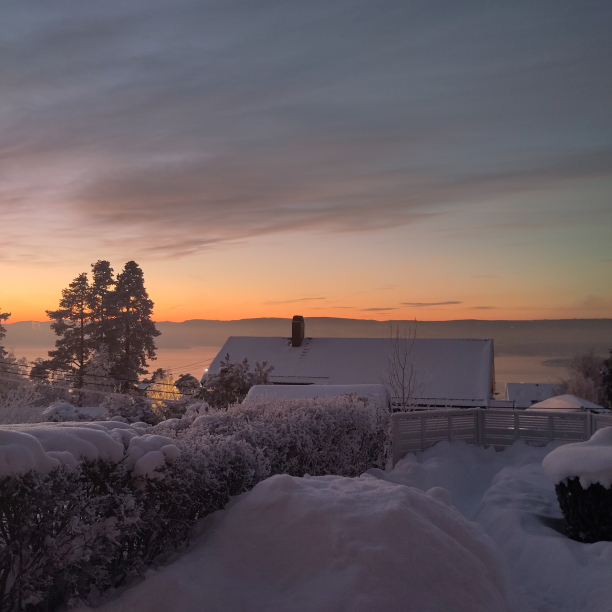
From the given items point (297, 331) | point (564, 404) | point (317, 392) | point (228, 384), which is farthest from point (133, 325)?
point (317, 392)

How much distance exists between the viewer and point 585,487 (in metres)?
8.03

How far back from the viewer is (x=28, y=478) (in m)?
4.12

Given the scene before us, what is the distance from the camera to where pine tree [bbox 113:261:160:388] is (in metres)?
43.8

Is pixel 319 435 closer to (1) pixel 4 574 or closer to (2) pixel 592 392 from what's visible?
(1) pixel 4 574

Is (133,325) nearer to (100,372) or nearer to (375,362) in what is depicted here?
(100,372)

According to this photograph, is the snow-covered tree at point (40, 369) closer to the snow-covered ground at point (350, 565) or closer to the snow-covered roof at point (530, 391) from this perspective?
the snow-covered roof at point (530, 391)

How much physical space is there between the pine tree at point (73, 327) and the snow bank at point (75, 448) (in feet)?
137

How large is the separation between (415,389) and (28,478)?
1012 inches

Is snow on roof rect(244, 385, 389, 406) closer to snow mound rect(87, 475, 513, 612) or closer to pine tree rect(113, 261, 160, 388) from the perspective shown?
snow mound rect(87, 475, 513, 612)

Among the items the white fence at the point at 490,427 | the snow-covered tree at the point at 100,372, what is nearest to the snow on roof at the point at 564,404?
the white fence at the point at 490,427

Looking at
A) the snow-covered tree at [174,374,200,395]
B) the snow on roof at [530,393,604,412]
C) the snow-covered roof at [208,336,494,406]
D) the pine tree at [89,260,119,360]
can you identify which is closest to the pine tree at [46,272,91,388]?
the pine tree at [89,260,119,360]

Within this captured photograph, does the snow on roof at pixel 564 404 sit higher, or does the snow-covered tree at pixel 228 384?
the snow-covered tree at pixel 228 384

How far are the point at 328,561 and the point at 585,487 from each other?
15.1 feet

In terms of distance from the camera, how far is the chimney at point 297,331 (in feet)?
122
